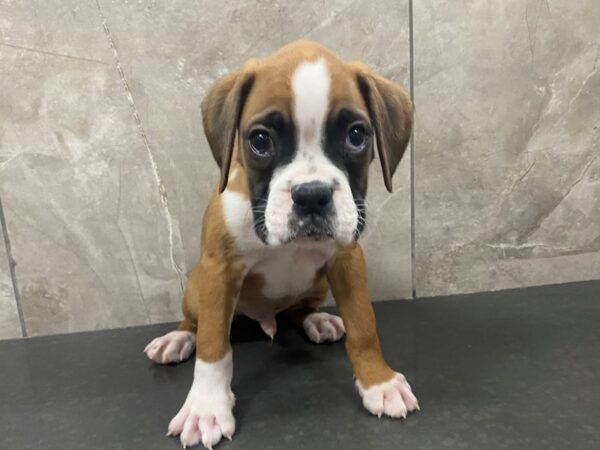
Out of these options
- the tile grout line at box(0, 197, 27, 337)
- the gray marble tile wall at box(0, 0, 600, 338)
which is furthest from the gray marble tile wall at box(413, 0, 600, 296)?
the tile grout line at box(0, 197, 27, 337)

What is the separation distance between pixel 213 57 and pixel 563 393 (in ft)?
5.69

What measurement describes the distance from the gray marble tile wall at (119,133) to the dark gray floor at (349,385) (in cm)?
25

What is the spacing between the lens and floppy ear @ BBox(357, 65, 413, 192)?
160 cm

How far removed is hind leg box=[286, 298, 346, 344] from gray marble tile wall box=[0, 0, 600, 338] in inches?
15.5

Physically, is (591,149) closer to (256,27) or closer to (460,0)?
(460,0)

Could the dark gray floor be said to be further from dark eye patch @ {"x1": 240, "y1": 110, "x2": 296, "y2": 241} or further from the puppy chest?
dark eye patch @ {"x1": 240, "y1": 110, "x2": 296, "y2": 241}

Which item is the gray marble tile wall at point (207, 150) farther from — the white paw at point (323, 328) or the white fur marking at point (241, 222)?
the white fur marking at point (241, 222)

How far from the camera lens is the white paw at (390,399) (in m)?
1.56

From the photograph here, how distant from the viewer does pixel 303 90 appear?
4.72ft

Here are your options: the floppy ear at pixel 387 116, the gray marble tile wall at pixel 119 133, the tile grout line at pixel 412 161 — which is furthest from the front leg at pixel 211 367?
the tile grout line at pixel 412 161

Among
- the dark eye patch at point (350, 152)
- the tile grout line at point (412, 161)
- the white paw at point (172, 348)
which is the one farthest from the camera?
the tile grout line at point (412, 161)

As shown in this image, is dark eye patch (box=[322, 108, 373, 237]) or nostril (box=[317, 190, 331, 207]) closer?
nostril (box=[317, 190, 331, 207])

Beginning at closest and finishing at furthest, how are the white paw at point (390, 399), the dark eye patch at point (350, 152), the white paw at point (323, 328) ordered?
the dark eye patch at point (350, 152) < the white paw at point (390, 399) < the white paw at point (323, 328)

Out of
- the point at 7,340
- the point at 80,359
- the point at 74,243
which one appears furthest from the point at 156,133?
the point at 7,340
